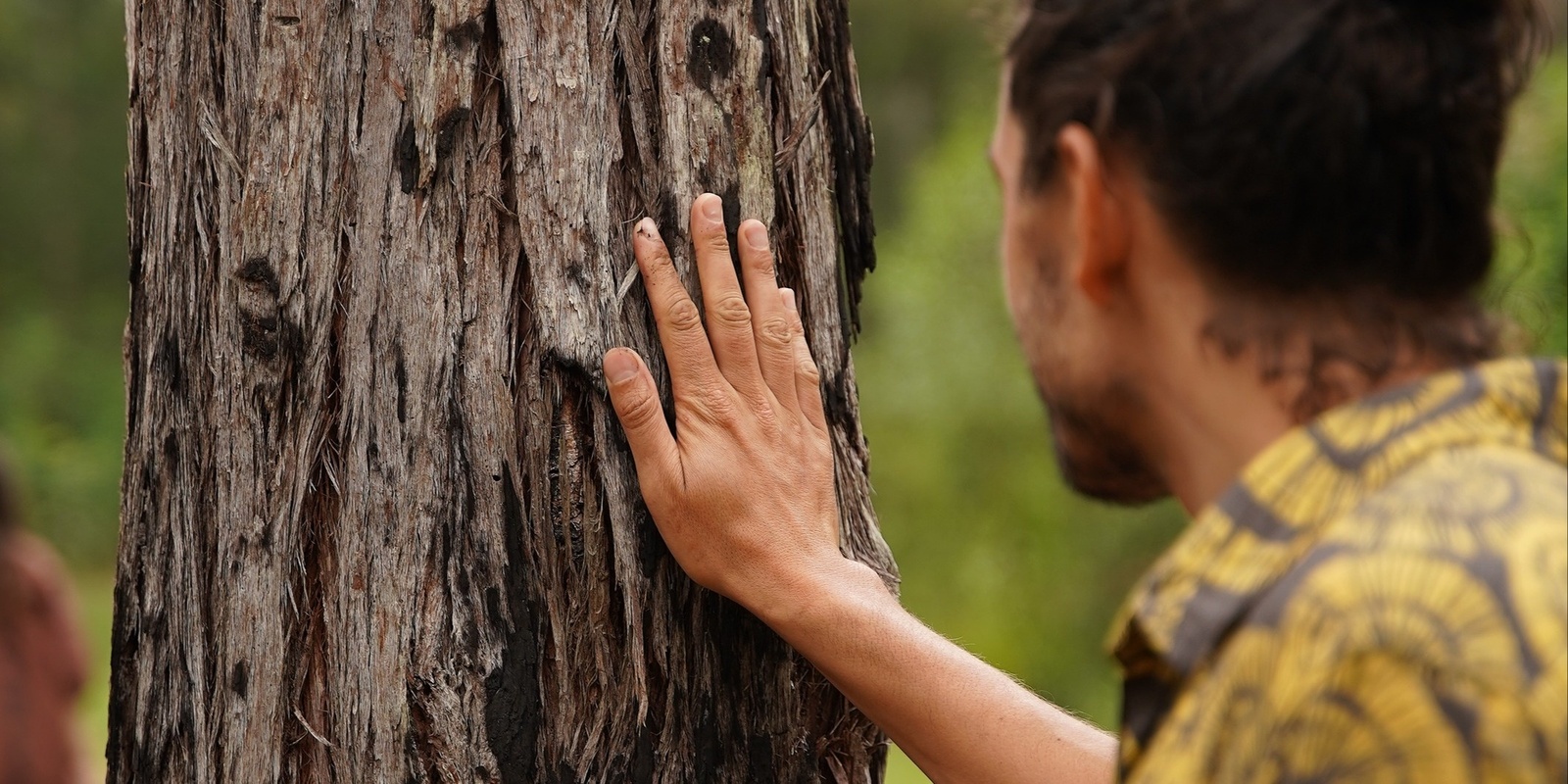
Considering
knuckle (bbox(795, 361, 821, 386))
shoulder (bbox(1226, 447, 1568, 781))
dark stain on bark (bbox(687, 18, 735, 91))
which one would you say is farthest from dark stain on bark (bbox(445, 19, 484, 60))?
shoulder (bbox(1226, 447, 1568, 781))

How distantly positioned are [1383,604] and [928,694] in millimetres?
1026

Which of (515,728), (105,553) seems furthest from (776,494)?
(105,553)

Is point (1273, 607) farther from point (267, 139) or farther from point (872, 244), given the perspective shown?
point (267, 139)

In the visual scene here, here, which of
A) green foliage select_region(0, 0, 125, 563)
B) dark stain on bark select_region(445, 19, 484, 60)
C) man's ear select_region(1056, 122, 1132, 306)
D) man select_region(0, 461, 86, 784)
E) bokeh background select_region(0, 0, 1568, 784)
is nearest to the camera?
man's ear select_region(1056, 122, 1132, 306)

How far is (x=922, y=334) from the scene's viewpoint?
10773 millimetres

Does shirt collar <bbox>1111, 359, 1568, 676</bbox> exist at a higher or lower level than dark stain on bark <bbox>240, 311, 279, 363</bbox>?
lower

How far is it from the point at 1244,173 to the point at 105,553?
67.4 feet

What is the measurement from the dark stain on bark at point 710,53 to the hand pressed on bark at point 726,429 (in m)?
0.18

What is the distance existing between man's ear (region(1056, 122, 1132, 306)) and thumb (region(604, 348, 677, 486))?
2.19ft

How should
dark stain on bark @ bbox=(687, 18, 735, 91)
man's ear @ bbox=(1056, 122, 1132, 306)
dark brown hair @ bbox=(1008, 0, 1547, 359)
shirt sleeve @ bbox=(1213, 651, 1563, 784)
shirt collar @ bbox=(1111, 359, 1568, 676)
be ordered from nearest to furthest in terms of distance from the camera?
shirt sleeve @ bbox=(1213, 651, 1563, 784) → shirt collar @ bbox=(1111, 359, 1568, 676) → dark brown hair @ bbox=(1008, 0, 1547, 359) → man's ear @ bbox=(1056, 122, 1132, 306) → dark stain on bark @ bbox=(687, 18, 735, 91)

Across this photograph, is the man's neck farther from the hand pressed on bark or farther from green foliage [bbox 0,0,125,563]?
green foliage [bbox 0,0,125,563]

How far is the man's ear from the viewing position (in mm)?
1523

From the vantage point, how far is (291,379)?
2.01 meters

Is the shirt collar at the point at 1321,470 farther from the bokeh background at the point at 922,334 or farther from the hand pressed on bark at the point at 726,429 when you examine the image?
the hand pressed on bark at the point at 726,429
